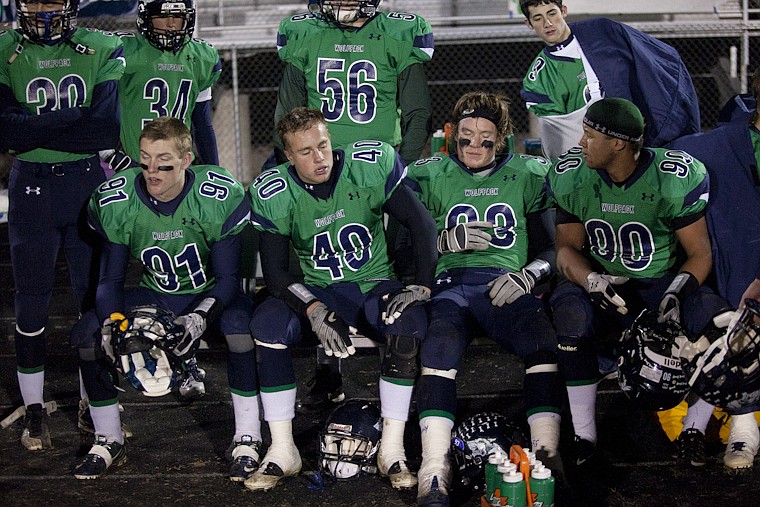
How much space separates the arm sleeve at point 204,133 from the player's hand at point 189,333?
125cm

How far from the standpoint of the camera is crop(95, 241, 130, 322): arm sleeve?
4.05 metres

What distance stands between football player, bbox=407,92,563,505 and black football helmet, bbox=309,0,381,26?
0.79m

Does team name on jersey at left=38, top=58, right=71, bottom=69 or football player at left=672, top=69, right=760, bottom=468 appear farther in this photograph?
team name on jersey at left=38, top=58, right=71, bottom=69

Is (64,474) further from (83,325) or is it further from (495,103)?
(495,103)

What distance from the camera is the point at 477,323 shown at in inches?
161

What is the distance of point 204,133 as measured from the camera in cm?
502

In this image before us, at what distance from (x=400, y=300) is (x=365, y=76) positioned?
1340mm

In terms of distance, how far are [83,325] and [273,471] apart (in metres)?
0.96

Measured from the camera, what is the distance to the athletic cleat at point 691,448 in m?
3.87

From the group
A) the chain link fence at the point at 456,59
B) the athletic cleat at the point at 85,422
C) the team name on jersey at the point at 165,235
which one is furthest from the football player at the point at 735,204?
the chain link fence at the point at 456,59

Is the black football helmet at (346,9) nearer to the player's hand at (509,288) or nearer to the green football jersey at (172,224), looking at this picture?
the green football jersey at (172,224)

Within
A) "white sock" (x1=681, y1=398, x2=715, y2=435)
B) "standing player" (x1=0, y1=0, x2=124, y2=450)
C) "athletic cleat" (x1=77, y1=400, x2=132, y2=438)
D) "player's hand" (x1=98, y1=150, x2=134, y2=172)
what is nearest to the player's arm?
"player's hand" (x1=98, y1=150, x2=134, y2=172)

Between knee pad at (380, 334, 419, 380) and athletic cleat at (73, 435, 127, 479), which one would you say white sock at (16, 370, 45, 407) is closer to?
athletic cleat at (73, 435, 127, 479)

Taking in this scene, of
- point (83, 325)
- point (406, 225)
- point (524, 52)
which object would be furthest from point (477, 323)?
point (524, 52)
